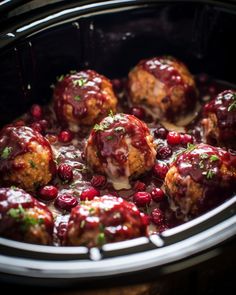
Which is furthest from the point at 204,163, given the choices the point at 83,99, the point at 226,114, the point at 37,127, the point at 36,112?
the point at 36,112

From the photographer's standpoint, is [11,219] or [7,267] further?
[11,219]

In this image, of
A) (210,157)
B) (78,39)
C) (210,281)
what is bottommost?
(210,281)

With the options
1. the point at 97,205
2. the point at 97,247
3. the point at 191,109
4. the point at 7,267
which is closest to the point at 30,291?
the point at 7,267

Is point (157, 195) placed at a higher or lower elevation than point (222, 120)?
lower

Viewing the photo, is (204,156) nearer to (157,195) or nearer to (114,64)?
(157,195)

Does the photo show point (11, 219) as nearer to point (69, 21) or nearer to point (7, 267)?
point (7, 267)

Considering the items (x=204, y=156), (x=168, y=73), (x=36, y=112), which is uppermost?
(x=168, y=73)

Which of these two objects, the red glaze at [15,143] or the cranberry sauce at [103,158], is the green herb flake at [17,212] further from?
the red glaze at [15,143]
